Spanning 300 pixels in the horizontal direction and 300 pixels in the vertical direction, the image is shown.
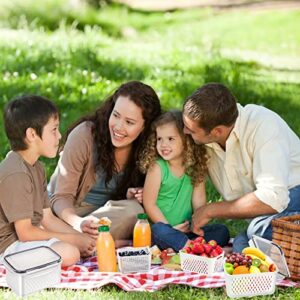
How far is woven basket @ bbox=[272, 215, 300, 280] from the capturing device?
4520 mm

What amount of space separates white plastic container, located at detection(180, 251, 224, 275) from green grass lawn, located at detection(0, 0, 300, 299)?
18 cm

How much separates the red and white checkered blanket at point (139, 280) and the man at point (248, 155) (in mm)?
464

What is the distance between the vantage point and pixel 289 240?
4551 millimetres

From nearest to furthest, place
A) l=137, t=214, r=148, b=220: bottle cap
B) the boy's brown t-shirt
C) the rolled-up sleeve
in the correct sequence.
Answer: the boy's brown t-shirt, the rolled-up sleeve, l=137, t=214, r=148, b=220: bottle cap

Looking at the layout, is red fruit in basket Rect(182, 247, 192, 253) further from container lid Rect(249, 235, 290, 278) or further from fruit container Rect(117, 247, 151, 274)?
container lid Rect(249, 235, 290, 278)

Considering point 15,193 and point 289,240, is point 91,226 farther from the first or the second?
point 289,240

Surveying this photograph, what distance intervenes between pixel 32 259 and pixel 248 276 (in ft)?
3.36

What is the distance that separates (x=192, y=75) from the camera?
8.87 metres

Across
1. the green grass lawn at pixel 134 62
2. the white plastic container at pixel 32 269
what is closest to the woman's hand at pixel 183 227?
the green grass lawn at pixel 134 62

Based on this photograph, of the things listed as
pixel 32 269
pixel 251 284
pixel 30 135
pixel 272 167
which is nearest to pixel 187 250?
pixel 251 284

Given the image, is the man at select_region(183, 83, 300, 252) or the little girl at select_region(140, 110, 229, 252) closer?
the man at select_region(183, 83, 300, 252)

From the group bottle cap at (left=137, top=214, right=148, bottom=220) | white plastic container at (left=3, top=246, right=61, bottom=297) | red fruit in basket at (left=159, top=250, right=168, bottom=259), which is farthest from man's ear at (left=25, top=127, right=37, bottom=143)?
red fruit in basket at (left=159, top=250, right=168, bottom=259)

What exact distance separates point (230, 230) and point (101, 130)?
3.38 feet

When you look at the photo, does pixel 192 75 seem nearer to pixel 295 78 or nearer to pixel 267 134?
pixel 295 78
